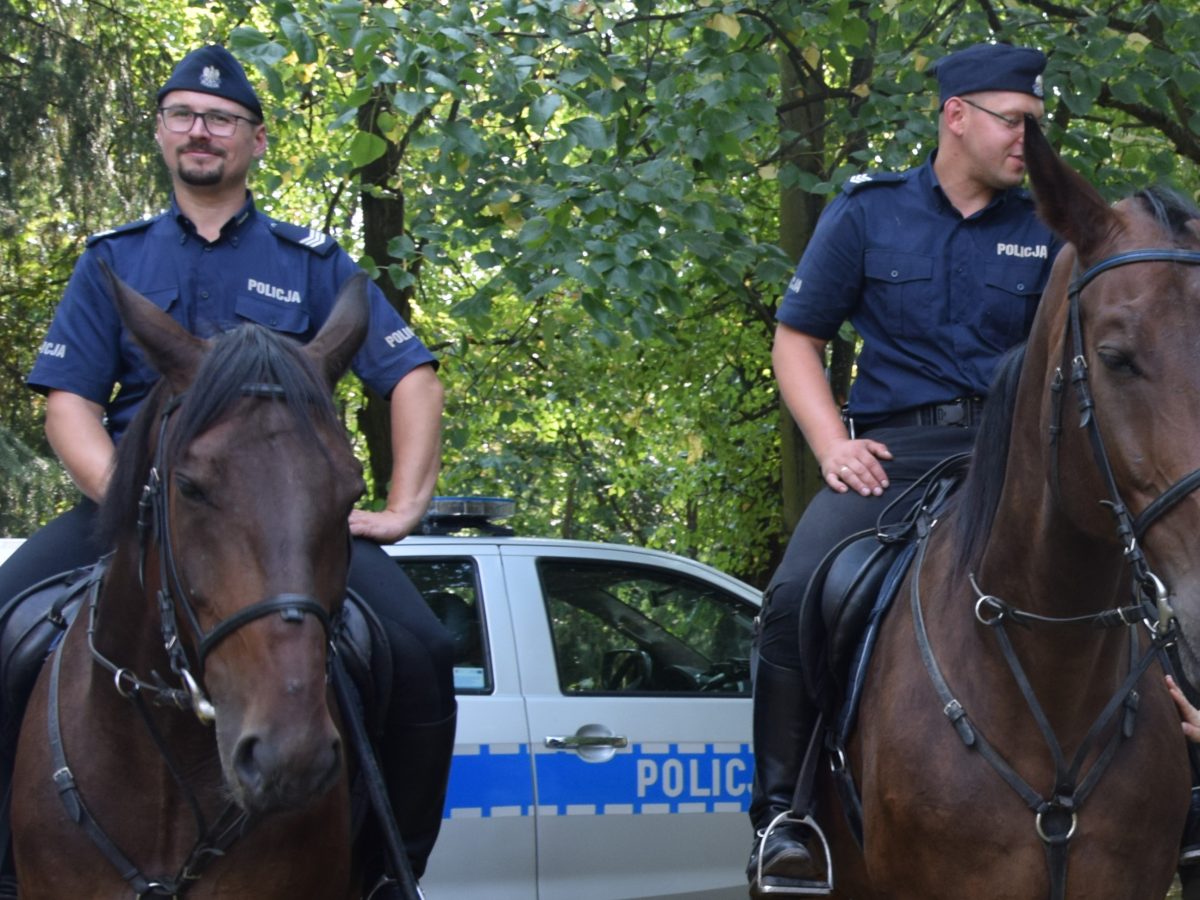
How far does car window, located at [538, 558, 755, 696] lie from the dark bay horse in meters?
3.16

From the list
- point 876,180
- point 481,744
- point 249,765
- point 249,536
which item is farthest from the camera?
point 481,744

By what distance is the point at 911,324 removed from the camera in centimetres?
489

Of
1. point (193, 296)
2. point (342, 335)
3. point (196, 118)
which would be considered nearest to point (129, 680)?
point (342, 335)

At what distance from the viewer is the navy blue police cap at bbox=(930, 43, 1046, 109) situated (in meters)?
4.70

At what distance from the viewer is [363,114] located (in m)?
9.98

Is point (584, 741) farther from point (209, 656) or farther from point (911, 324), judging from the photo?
point (209, 656)

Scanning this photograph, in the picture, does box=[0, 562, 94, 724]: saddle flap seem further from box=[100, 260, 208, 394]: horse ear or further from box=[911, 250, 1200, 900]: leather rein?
box=[911, 250, 1200, 900]: leather rein

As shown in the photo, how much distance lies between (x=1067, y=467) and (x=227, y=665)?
1.76 metres

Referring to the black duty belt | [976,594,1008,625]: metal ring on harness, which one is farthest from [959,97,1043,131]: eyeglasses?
[976,594,1008,625]: metal ring on harness

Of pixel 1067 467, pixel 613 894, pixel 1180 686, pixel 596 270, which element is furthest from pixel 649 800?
pixel 1067 467

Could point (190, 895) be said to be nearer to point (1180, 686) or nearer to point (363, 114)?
point (1180, 686)

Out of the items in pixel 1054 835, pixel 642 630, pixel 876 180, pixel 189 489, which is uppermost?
pixel 876 180

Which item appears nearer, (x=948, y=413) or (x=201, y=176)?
(x=201, y=176)

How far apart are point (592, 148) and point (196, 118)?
3.20 meters
